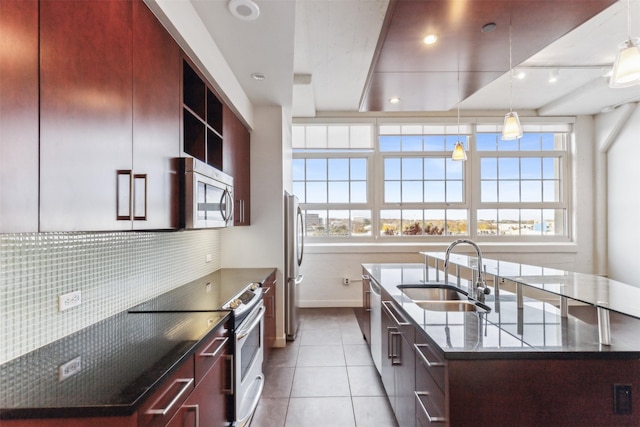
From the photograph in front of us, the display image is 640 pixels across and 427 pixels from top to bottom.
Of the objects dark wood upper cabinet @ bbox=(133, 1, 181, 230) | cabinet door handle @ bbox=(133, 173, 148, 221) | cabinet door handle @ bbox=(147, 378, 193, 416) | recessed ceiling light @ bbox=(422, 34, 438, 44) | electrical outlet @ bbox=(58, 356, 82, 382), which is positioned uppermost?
recessed ceiling light @ bbox=(422, 34, 438, 44)

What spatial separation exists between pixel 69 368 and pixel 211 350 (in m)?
0.53

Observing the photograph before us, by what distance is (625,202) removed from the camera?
170 inches

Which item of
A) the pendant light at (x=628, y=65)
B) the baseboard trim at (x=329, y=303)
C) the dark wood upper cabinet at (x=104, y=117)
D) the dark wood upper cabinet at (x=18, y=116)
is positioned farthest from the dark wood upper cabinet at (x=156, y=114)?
the baseboard trim at (x=329, y=303)

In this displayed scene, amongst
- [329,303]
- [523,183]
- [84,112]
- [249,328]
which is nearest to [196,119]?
[84,112]

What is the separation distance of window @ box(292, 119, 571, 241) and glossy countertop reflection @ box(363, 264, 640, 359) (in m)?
3.01

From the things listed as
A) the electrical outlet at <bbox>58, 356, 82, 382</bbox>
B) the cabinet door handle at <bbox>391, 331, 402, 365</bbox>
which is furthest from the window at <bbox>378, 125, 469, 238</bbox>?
the electrical outlet at <bbox>58, 356, 82, 382</bbox>

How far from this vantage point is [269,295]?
2824 millimetres

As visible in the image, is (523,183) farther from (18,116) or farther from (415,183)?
(18,116)

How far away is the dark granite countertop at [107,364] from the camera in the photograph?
812 mm

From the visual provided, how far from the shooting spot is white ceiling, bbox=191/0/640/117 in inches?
77.1

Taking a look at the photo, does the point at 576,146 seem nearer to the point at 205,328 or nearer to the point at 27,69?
the point at 205,328

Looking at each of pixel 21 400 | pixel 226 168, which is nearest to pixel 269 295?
pixel 226 168

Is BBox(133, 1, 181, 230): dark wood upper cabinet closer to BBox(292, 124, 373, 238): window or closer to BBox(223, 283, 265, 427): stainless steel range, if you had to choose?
BBox(223, 283, 265, 427): stainless steel range

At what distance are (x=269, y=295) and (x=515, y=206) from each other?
434 centimetres
